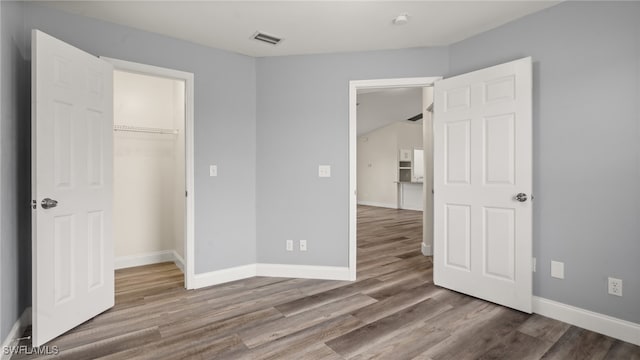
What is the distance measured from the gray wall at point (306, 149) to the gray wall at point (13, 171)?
1.87 metres

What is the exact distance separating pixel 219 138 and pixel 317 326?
204cm

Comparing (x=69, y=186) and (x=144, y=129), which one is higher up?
(x=144, y=129)

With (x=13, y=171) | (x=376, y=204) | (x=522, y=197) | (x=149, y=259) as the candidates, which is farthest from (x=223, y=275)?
(x=376, y=204)

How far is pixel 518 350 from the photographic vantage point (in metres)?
1.90

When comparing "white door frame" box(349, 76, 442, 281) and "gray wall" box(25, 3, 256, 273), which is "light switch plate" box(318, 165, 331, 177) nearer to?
"white door frame" box(349, 76, 442, 281)

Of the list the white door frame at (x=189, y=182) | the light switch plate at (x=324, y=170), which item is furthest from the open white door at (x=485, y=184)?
the white door frame at (x=189, y=182)

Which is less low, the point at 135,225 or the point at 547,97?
the point at 547,97

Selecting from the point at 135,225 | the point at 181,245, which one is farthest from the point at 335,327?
the point at 135,225

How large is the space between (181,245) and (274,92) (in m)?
2.13

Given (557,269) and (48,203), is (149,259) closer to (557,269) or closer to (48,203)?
(48,203)

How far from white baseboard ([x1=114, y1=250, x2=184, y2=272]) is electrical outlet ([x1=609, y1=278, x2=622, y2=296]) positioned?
3.90 m

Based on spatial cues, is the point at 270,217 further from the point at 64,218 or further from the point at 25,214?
the point at 25,214

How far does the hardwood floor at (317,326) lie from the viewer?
6.16 ft

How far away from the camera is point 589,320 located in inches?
84.8
